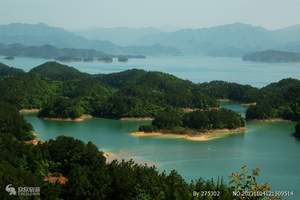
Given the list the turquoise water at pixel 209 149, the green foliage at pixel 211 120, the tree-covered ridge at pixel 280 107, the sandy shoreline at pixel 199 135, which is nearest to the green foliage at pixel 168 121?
the green foliage at pixel 211 120

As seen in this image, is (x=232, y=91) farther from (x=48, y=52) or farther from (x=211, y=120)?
(x=48, y=52)

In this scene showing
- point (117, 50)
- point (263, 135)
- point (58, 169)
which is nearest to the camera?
point (58, 169)

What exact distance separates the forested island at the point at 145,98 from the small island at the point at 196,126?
8 centimetres

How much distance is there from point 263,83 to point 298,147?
4673 cm

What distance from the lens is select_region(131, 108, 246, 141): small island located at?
1331 inches

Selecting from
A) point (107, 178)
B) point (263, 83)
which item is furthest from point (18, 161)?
point (263, 83)

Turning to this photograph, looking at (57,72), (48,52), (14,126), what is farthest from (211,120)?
(48,52)

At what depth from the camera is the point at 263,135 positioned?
3406 centimetres

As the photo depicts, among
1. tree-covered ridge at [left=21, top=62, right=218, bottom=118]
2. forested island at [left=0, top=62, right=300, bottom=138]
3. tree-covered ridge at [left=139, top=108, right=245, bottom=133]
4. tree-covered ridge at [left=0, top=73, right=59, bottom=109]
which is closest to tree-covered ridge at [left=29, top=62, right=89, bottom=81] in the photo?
tree-covered ridge at [left=21, top=62, right=218, bottom=118]

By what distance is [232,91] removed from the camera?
172 feet

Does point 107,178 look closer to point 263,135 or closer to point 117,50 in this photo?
point 263,135

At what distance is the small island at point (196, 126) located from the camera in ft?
111

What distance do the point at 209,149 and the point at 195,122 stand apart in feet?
18.0

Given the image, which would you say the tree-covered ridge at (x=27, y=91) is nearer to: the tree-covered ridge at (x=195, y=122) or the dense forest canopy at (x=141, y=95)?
the dense forest canopy at (x=141, y=95)
